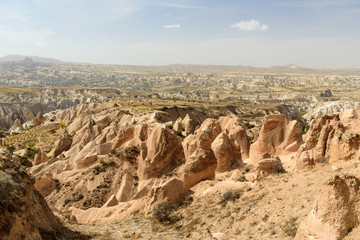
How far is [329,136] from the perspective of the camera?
691 inches

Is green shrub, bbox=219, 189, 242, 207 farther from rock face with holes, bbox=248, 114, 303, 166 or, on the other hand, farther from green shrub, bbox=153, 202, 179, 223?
rock face with holes, bbox=248, 114, 303, 166

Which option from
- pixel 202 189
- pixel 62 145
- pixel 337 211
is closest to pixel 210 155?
pixel 202 189

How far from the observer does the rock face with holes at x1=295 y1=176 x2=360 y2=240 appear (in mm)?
8164

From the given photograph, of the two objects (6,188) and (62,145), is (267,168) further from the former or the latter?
(62,145)

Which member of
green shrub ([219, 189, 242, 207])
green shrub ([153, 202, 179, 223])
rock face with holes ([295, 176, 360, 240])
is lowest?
green shrub ([153, 202, 179, 223])

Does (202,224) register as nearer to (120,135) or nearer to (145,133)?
(145,133)

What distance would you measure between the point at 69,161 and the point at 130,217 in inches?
741

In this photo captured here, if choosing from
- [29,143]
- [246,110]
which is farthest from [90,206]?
[246,110]

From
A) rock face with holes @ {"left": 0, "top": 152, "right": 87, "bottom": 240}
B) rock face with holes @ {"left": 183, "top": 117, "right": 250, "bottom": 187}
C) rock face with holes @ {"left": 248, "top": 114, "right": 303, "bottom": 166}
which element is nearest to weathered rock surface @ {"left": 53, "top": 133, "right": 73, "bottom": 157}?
rock face with holes @ {"left": 183, "top": 117, "right": 250, "bottom": 187}

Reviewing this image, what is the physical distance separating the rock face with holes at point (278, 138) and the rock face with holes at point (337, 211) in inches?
654

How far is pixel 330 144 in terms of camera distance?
1633 centimetres

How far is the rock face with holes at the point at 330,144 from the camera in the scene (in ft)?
47.1

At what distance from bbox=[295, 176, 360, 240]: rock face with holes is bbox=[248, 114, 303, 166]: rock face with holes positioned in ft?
54.5

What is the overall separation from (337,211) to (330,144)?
9085 millimetres
